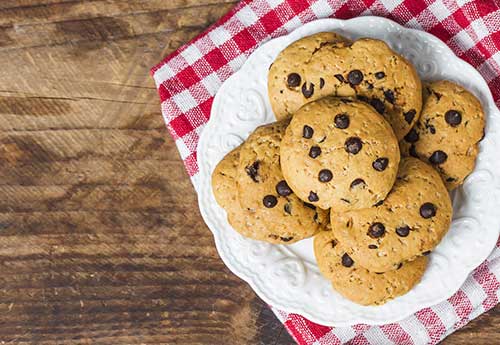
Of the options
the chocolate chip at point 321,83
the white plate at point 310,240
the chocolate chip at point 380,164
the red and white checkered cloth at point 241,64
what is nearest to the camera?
the chocolate chip at point 380,164

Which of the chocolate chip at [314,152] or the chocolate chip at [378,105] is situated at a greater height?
the chocolate chip at [378,105]

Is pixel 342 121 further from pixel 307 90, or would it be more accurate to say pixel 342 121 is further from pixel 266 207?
pixel 266 207

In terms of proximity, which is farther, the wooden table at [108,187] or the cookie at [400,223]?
the wooden table at [108,187]

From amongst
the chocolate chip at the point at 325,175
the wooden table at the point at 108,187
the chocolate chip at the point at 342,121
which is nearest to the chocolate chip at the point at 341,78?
the chocolate chip at the point at 342,121

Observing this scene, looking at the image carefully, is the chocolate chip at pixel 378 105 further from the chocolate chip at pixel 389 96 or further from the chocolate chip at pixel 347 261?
the chocolate chip at pixel 347 261

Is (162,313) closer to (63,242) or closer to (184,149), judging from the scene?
(63,242)

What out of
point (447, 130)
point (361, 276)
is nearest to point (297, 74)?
point (447, 130)

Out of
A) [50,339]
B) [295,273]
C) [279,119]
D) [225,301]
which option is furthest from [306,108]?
[50,339]

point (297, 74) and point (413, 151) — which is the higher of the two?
point (297, 74)
